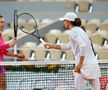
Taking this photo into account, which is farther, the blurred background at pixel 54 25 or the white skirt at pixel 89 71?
the blurred background at pixel 54 25

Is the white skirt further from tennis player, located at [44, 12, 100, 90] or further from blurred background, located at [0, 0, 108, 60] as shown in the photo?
blurred background, located at [0, 0, 108, 60]

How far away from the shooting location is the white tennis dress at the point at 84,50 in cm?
462

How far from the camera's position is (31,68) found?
5910 millimetres

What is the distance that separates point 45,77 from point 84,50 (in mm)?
1393

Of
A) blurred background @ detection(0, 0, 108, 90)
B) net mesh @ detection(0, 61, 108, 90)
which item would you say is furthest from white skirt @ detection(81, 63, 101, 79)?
blurred background @ detection(0, 0, 108, 90)

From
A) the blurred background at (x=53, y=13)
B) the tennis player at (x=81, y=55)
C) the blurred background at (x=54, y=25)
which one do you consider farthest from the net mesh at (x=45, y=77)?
the blurred background at (x=53, y=13)

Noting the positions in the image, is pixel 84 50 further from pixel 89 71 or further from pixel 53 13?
pixel 53 13

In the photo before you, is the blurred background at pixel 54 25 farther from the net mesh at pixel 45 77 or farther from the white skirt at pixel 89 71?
the white skirt at pixel 89 71

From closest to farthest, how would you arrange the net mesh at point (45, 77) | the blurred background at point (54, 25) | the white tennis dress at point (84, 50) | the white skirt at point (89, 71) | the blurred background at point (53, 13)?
the white tennis dress at point (84, 50), the white skirt at point (89, 71), the net mesh at point (45, 77), the blurred background at point (54, 25), the blurred background at point (53, 13)

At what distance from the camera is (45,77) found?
5875 millimetres

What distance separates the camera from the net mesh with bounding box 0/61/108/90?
5727 mm

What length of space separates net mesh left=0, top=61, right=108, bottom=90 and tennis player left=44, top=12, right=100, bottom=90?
82 centimetres

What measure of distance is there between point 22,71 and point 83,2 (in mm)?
6447

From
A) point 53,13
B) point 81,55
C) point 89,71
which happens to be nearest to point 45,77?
point 89,71
